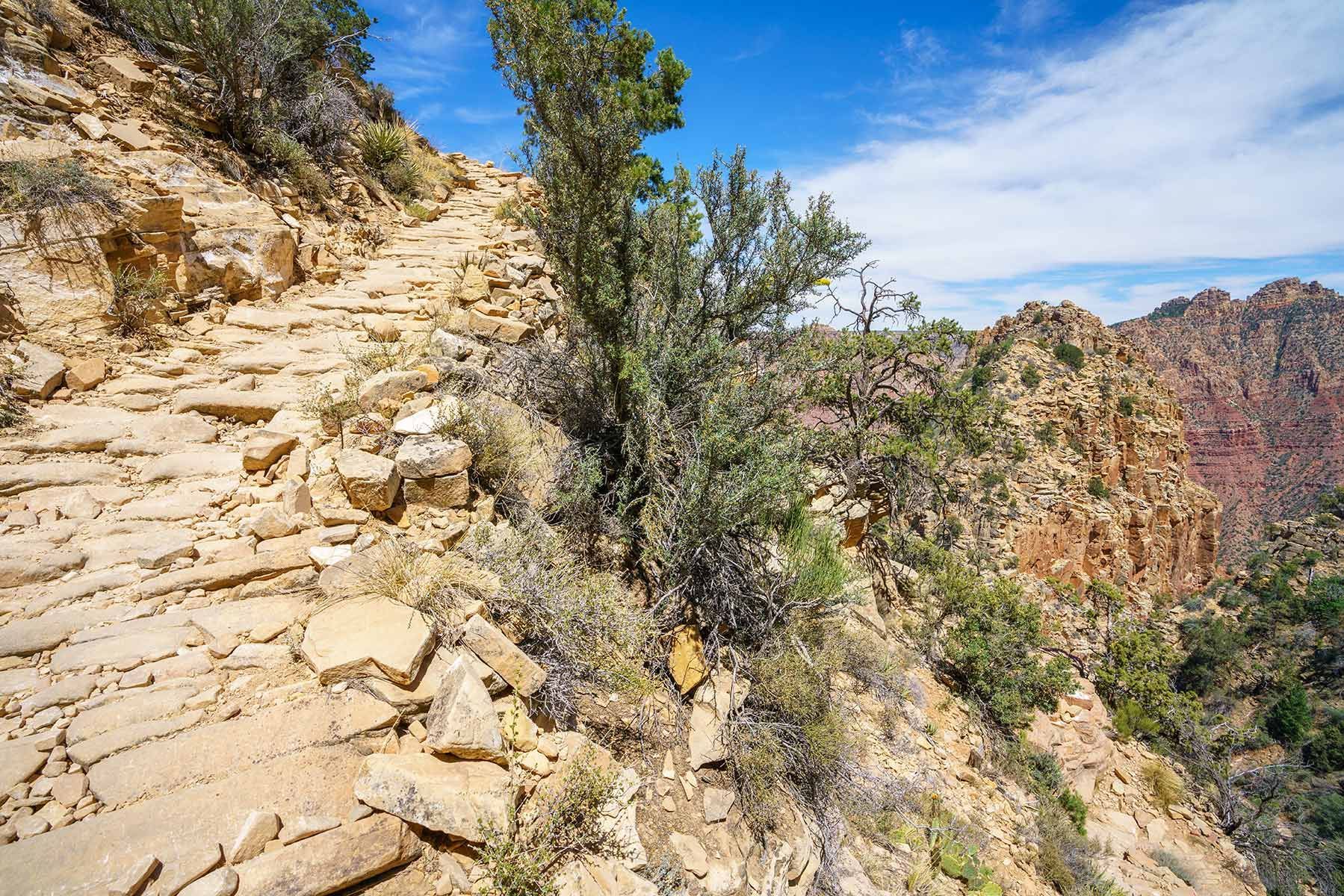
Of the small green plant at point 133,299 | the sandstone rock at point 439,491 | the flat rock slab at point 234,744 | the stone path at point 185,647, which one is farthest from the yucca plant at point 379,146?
the flat rock slab at point 234,744

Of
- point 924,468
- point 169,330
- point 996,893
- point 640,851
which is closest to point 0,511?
point 169,330

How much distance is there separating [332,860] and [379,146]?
11.5 metres

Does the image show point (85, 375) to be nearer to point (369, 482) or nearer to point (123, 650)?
point (369, 482)

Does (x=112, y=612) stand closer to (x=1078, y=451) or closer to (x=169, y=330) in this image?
(x=169, y=330)

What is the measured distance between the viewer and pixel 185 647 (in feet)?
8.03

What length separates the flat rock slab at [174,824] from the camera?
5.26ft

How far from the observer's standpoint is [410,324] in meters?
5.39

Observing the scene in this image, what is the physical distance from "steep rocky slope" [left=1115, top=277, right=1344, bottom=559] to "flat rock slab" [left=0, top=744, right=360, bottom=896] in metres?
67.2

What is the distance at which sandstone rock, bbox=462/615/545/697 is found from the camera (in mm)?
2672

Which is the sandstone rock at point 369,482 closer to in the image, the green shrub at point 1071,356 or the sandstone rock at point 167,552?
the sandstone rock at point 167,552

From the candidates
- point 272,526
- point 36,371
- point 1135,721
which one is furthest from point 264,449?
point 1135,721

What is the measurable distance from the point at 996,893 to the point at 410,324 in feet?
23.9

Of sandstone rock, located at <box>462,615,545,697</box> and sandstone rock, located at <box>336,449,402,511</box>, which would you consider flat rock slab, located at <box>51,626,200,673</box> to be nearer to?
sandstone rock, located at <box>336,449,402,511</box>

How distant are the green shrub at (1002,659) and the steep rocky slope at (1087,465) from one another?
753cm
